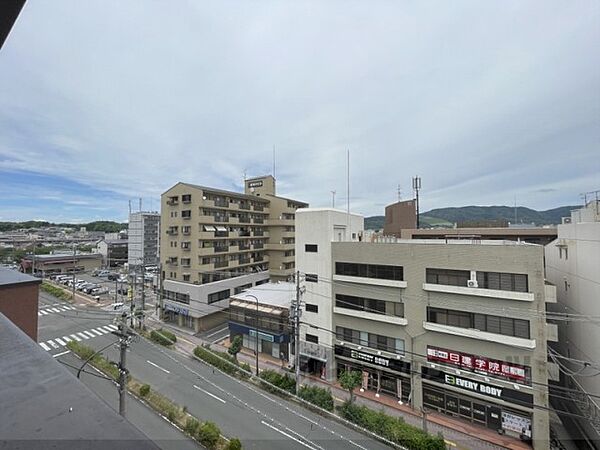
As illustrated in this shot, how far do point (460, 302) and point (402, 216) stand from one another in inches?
852

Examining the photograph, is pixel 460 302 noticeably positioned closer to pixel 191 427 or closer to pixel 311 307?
pixel 311 307

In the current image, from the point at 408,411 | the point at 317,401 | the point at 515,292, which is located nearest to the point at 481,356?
the point at 515,292

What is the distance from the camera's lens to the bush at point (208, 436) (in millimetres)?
9867

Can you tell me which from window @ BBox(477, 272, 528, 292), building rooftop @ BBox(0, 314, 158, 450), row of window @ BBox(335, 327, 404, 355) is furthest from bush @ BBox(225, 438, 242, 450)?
window @ BBox(477, 272, 528, 292)

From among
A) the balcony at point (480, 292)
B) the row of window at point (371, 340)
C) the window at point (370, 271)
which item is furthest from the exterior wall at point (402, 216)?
the balcony at point (480, 292)

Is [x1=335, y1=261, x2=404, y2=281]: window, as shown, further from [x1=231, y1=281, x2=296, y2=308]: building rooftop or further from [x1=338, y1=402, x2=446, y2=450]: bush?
[x1=338, y1=402, x2=446, y2=450]: bush

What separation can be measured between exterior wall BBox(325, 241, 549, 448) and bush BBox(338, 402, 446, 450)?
3076 millimetres

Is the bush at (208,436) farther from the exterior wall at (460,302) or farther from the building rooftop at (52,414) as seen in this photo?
the building rooftop at (52,414)

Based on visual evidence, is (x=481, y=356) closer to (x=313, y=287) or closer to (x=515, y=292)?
(x=515, y=292)

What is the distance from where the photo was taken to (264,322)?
19.0 metres

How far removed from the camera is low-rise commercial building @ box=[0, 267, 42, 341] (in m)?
5.93

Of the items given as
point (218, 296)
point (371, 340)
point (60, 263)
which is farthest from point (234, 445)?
point (60, 263)

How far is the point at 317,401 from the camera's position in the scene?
507 inches

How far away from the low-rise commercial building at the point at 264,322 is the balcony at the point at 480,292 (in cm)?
866
